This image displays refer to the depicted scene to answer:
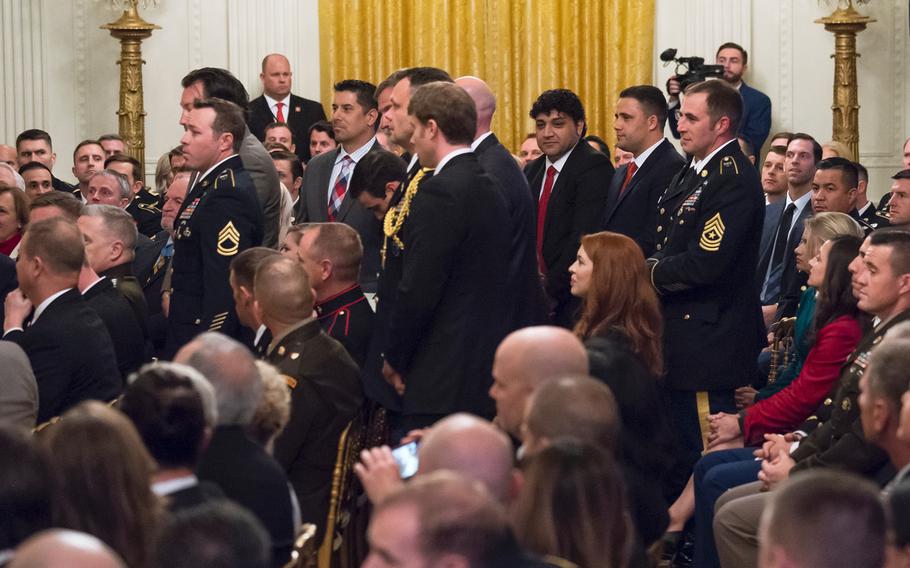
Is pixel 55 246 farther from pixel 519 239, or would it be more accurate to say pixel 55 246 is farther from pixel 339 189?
pixel 339 189

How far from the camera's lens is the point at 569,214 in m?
6.13

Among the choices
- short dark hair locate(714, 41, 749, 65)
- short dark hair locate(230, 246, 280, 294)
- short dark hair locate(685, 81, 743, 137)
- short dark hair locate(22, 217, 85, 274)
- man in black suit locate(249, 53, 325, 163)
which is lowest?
short dark hair locate(230, 246, 280, 294)

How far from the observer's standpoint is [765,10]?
427 inches

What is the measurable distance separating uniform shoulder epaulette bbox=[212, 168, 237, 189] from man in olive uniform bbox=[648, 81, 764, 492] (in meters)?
1.51

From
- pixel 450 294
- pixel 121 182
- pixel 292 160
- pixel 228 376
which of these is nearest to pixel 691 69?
pixel 292 160

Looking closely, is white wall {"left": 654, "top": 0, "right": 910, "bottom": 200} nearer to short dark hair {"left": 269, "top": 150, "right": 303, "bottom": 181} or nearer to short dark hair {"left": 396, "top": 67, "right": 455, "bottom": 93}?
short dark hair {"left": 269, "top": 150, "right": 303, "bottom": 181}

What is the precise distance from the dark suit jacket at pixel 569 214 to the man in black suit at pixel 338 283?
1.11 metres

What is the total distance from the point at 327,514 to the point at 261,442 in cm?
92

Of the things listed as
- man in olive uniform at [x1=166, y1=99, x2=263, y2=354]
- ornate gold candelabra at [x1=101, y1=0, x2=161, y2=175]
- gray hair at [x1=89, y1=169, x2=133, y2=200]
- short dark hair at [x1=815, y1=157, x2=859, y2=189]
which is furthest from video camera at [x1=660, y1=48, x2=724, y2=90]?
man in olive uniform at [x1=166, y1=99, x2=263, y2=354]

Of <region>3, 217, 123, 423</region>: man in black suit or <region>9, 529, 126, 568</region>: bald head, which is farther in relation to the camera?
<region>3, 217, 123, 423</region>: man in black suit

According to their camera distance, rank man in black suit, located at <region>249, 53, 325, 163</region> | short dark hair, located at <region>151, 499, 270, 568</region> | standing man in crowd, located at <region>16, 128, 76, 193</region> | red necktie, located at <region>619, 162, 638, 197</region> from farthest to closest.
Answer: man in black suit, located at <region>249, 53, 325, 163</region> → standing man in crowd, located at <region>16, 128, 76, 193</region> → red necktie, located at <region>619, 162, 638, 197</region> → short dark hair, located at <region>151, 499, 270, 568</region>

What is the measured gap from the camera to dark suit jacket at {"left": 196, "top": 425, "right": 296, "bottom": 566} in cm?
325

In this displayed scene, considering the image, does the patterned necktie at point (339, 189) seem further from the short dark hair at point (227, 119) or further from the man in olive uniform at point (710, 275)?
the man in olive uniform at point (710, 275)

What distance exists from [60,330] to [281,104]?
6153mm
